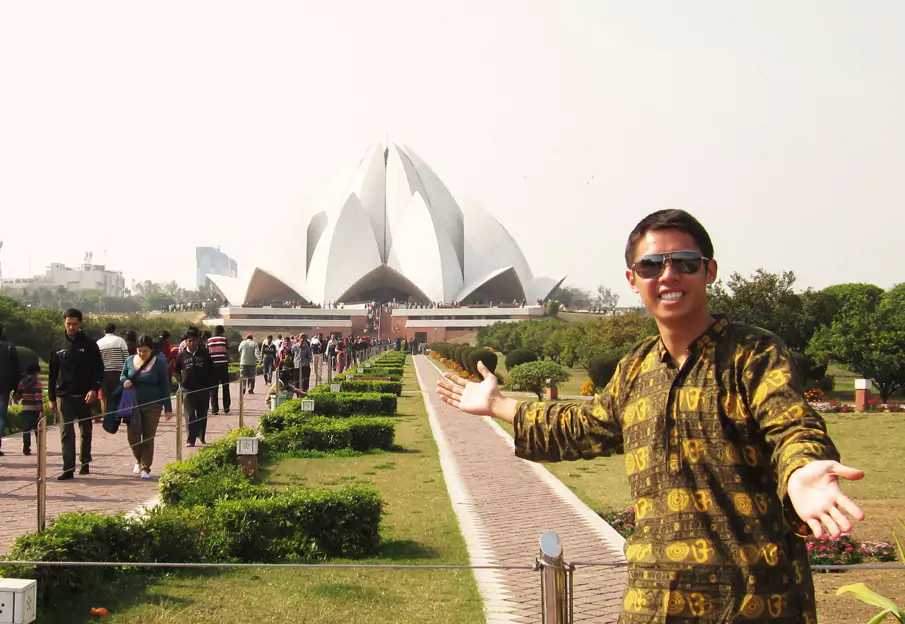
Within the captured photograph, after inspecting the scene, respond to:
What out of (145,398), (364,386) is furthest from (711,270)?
(364,386)

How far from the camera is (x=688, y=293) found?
4.60ft

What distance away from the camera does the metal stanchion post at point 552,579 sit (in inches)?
65.6

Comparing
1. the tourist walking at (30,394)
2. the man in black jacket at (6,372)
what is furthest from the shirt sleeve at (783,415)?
the tourist walking at (30,394)

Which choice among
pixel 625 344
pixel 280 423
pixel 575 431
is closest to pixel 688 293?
pixel 575 431

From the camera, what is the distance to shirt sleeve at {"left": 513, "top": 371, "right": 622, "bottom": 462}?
5.03 ft

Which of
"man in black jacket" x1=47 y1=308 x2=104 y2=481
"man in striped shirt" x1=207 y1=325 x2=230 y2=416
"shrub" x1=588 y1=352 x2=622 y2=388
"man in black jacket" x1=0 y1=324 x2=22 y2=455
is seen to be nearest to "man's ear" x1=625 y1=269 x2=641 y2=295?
"man in black jacket" x1=47 y1=308 x2=104 y2=481

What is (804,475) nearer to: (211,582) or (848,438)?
(211,582)

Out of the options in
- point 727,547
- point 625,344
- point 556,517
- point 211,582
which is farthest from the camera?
point 625,344

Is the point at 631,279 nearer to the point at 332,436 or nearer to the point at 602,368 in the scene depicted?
the point at 332,436

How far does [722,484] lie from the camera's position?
4.21 ft

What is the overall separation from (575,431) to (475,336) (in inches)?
1578

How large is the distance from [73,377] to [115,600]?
2.73m

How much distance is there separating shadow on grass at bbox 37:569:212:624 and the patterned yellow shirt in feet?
6.34

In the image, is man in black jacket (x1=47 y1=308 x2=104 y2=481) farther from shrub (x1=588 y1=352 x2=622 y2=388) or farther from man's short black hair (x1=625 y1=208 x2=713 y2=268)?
shrub (x1=588 y1=352 x2=622 y2=388)
